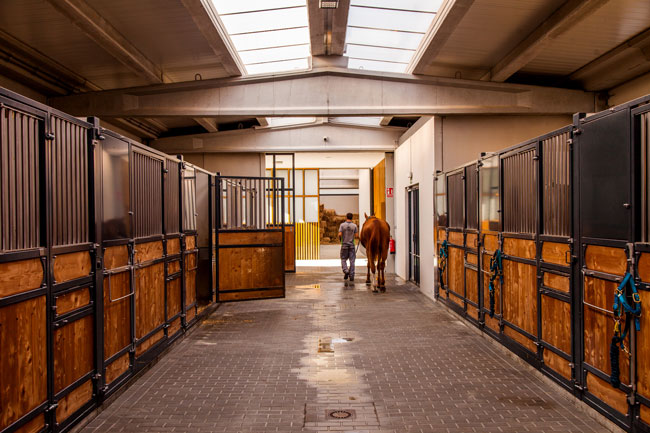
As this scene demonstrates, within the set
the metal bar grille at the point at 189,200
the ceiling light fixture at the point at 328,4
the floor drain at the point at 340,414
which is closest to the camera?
the floor drain at the point at 340,414

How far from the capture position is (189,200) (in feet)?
21.7

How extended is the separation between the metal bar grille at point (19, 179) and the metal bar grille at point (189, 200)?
129 inches

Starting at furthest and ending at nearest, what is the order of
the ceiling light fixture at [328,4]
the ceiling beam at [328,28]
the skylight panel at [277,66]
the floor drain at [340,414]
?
the skylight panel at [277,66], the ceiling beam at [328,28], the ceiling light fixture at [328,4], the floor drain at [340,414]

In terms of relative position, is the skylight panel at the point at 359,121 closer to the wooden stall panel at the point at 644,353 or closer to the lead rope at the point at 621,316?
the lead rope at the point at 621,316

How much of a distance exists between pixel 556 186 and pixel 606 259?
95 cm

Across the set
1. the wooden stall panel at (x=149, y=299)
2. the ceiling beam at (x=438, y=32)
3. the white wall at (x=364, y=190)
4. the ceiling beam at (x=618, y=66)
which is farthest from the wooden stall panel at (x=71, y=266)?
the white wall at (x=364, y=190)

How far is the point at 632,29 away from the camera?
593 cm

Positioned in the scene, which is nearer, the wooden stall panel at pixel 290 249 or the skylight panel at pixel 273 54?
the skylight panel at pixel 273 54

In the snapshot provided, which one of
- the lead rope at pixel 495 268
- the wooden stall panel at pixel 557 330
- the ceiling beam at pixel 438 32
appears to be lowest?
the wooden stall panel at pixel 557 330

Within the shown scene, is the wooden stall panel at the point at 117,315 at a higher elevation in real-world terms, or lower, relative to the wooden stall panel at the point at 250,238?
lower

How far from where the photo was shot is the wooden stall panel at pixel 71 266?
318 cm

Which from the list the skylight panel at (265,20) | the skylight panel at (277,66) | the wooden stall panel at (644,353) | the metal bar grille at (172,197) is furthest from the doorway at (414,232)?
the wooden stall panel at (644,353)

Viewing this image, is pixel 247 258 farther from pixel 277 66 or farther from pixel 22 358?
pixel 22 358

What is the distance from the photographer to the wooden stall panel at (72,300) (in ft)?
10.5
